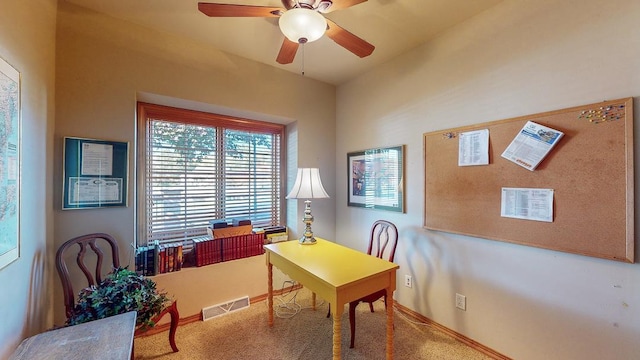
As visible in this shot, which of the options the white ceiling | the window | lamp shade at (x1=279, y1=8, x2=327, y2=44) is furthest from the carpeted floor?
→ the white ceiling

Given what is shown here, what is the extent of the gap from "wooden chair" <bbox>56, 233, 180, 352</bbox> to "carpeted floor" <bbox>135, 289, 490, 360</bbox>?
205 mm

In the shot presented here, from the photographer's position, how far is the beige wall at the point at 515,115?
1.35 metres

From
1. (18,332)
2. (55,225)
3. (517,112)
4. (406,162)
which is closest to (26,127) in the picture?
(55,225)

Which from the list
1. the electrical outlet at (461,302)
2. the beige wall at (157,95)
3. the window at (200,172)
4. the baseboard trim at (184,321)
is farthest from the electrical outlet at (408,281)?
the window at (200,172)

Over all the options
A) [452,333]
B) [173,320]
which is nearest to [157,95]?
[173,320]

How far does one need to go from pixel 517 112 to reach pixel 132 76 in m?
2.96

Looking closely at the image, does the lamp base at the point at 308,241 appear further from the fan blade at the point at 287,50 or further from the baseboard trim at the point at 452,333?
the fan blade at the point at 287,50

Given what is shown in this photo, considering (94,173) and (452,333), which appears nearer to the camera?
(94,173)

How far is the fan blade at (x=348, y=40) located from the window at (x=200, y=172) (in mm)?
1557

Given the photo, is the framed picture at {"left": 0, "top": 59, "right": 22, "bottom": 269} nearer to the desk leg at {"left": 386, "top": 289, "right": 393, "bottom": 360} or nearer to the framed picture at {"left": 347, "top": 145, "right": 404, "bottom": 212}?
the desk leg at {"left": 386, "top": 289, "right": 393, "bottom": 360}

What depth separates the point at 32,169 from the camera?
142 centimetres

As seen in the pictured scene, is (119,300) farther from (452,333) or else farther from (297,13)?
(452,333)

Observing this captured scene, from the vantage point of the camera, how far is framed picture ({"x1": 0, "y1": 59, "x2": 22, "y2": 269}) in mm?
1073

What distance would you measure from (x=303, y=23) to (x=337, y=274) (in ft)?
4.89
